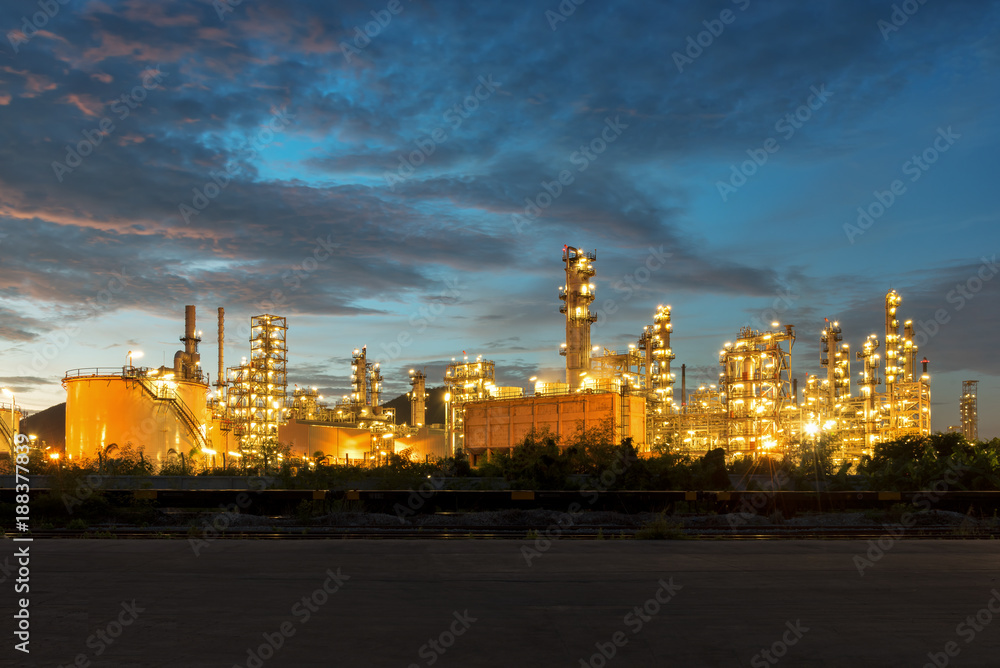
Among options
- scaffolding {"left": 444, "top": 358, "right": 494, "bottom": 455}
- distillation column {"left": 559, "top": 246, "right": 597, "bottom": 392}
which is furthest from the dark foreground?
scaffolding {"left": 444, "top": 358, "right": 494, "bottom": 455}

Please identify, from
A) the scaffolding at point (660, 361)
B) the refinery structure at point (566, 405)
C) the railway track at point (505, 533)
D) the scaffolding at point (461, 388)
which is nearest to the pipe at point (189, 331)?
the refinery structure at point (566, 405)

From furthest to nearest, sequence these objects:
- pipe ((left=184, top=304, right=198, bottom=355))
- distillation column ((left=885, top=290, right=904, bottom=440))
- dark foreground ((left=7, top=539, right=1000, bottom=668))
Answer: distillation column ((left=885, top=290, right=904, bottom=440)), pipe ((left=184, top=304, right=198, bottom=355)), dark foreground ((left=7, top=539, right=1000, bottom=668))

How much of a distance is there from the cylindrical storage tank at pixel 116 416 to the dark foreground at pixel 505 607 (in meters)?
33.6

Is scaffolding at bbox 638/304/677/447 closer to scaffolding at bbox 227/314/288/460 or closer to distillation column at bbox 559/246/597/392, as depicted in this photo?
distillation column at bbox 559/246/597/392

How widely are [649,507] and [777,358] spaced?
4370cm

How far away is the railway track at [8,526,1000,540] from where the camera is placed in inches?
582

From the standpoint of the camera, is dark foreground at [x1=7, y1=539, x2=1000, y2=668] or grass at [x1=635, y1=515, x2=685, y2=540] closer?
dark foreground at [x1=7, y1=539, x2=1000, y2=668]

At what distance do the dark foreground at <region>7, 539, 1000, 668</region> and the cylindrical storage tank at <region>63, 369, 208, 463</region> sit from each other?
33.6 meters

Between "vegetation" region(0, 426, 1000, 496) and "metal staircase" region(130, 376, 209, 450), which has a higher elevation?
"metal staircase" region(130, 376, 209, 450)

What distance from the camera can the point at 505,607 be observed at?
823 cm

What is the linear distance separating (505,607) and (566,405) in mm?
46158

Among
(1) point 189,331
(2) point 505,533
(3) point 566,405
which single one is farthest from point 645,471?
(1) point 189,331

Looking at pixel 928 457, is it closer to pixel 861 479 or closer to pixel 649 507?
pixel 861 479

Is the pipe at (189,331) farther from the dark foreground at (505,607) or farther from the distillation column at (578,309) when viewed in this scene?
the dark foreground at (505,607)
